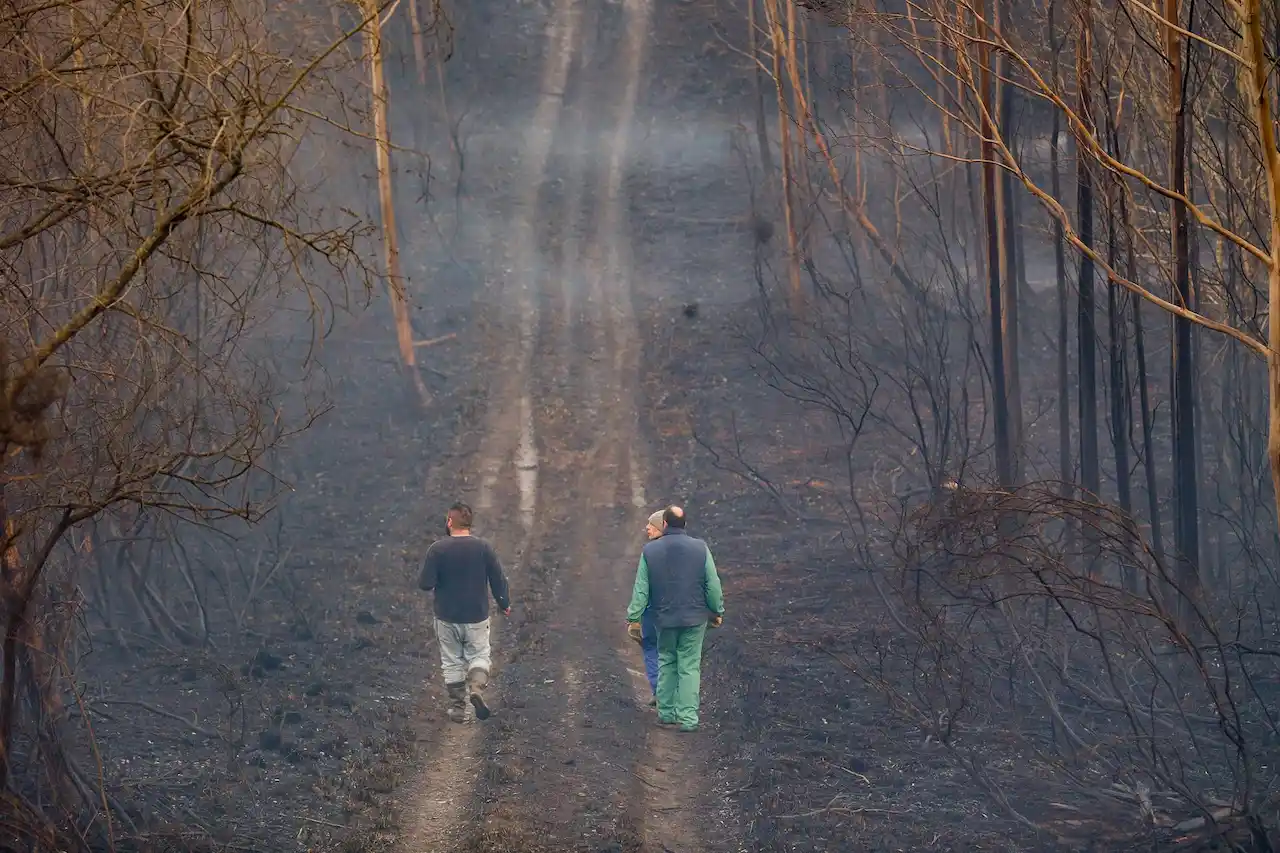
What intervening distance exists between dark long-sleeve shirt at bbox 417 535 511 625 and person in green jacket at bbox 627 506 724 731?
1.35 m

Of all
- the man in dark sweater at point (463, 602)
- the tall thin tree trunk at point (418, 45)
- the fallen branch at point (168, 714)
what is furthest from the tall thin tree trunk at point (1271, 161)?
the tall thin tree trunk at point (418, 45)

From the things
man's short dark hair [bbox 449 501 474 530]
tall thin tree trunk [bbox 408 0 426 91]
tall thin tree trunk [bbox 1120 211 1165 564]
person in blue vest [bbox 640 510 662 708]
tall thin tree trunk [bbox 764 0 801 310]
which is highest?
tall thin tree trunk [bbox 408 0 426 91]

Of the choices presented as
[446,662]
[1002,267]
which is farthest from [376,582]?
[1002,267]

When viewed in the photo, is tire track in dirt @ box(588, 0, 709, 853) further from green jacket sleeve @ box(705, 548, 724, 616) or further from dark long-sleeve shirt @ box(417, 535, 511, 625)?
dark long-sleeve shirt @ box(417, 535, 511, 625)

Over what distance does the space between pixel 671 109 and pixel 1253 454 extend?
24.9m

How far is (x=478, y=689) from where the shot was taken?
11.4 metres

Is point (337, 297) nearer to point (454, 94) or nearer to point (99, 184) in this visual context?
point (454, 94)

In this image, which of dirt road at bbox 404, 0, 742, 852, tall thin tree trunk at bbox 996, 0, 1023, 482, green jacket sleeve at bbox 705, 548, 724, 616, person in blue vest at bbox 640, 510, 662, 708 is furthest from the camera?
tall thin tree trunk at bbox 996, 0, 1023, 482

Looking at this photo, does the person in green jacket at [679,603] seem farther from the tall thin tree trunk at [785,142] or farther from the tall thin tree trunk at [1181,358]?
the tall thin tree trunk at [785,142]

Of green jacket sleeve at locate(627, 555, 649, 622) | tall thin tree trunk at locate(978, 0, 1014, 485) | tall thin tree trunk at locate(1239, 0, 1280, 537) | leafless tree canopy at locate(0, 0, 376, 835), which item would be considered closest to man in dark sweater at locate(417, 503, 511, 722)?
green jacket sleeve at locate(627, 555, 649, 622)

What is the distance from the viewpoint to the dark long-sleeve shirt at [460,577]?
1122 cm

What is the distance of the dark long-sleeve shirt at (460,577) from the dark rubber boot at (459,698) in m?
0.63

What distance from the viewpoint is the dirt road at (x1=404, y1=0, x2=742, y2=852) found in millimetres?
9477

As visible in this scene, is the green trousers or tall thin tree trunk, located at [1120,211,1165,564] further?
the green trousers
